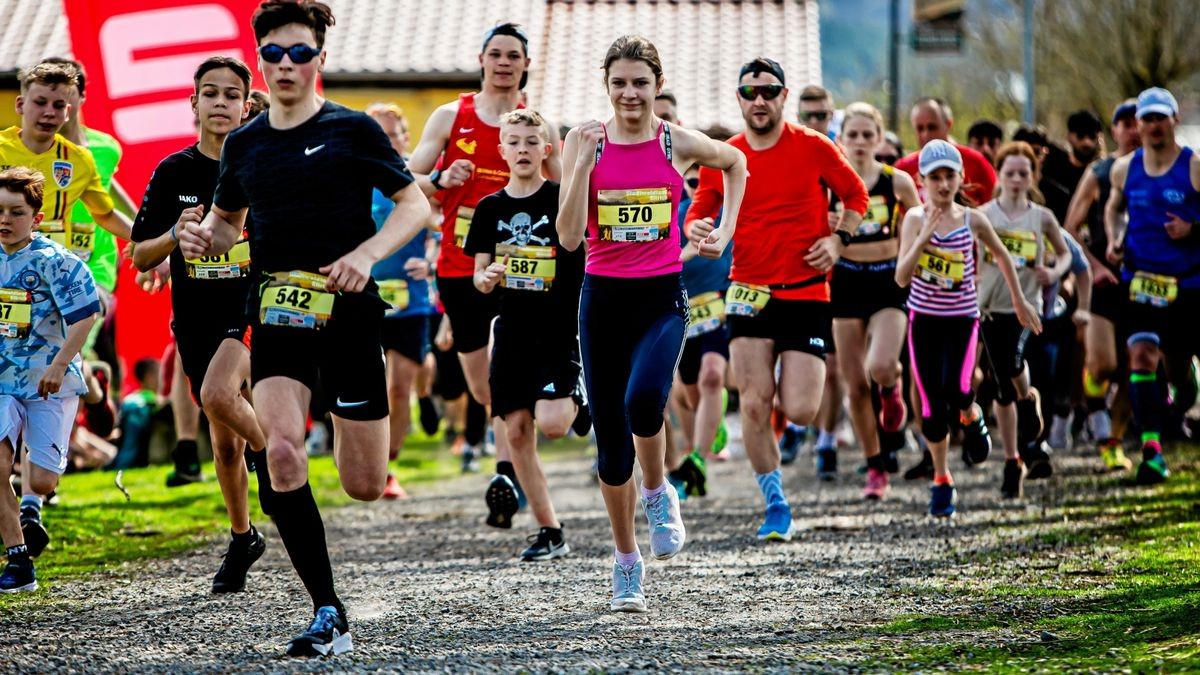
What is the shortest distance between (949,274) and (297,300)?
5268 mm

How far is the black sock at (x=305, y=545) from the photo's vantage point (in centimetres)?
595

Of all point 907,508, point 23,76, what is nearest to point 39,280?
point 23,76

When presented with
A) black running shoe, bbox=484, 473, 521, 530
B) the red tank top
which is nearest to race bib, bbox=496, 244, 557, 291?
the red tank top

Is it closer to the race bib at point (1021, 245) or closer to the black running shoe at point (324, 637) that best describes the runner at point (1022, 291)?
the race bib at point (1021, 245)

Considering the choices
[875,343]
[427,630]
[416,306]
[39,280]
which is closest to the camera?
[427,630]

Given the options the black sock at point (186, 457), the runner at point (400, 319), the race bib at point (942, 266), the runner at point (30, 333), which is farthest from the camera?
the runner at point (400, 319)

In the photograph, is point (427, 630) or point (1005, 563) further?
point (1005, 563)

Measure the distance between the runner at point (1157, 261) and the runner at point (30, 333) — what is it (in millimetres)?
6764

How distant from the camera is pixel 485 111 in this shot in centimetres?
952

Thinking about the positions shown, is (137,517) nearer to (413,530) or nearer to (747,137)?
(413,530)

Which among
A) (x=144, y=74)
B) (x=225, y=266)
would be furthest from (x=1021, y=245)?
(x=144, y=74)

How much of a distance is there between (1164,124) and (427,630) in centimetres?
671

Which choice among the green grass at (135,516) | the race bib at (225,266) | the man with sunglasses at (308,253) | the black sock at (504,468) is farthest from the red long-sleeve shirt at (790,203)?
the green grass at (135,516)

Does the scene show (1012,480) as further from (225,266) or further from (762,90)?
(225,266)
